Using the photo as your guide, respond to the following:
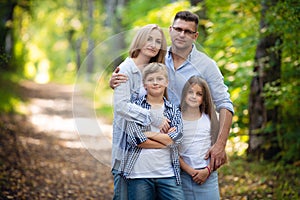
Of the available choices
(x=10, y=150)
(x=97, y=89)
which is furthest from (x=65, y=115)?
(x=97, y=89)

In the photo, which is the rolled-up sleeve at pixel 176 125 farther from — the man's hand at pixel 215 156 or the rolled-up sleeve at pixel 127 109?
the man's hand at pixel 215 156

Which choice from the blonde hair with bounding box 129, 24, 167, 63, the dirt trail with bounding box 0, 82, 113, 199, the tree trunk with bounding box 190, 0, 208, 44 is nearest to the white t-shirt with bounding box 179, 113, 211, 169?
the blonde hair with bounding box 129, 24, 167, 63

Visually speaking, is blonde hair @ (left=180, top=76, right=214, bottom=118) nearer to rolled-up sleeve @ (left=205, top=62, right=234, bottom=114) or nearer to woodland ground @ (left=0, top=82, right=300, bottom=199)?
rolled-up sleeve @ (left=205, top=62, right=234, bottom=114)

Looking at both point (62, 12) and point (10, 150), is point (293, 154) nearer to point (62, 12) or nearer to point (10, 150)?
point (10, 150)

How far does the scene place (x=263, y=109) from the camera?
7836mm

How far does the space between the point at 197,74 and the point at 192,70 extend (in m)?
0.05

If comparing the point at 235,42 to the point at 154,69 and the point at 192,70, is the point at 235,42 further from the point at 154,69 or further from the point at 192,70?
the point at 154,69

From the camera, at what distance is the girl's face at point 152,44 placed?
3.31 m

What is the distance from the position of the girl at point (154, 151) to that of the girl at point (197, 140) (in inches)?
7.3

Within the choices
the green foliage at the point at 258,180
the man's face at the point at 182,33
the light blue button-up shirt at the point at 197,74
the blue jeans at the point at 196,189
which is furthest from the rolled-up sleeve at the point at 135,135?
the green foliage at the point at 258,180

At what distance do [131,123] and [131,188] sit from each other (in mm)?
427

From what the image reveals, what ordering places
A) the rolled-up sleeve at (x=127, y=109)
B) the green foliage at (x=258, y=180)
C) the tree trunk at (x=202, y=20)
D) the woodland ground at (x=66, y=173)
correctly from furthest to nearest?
1. the tree trunk at (x=202, y=20)
2. the woodland ground at (x=66, y=173)
3. the green foliage at (x=258, y=180)
4. the rolled-up sleeve at (x=127, y=109)

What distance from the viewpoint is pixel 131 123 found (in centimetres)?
318

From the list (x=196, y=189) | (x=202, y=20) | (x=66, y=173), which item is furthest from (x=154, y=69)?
(x=202, y=20)
